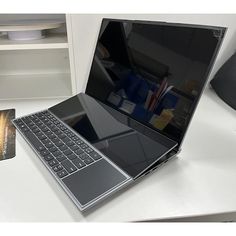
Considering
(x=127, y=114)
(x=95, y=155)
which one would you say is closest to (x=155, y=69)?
(x=127, y=114)

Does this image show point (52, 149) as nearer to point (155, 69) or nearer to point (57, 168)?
point (57, 168)

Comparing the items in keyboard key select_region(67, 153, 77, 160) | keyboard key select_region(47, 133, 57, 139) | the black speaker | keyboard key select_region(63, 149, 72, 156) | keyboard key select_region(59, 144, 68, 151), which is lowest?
keyboard key select_region(67, 153, 77, 160)

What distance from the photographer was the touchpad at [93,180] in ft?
1.44

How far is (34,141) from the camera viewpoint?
23.6 inches

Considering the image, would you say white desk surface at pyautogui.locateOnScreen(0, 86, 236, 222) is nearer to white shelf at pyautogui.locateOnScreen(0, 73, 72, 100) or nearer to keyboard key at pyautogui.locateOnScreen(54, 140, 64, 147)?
keyboard key at pyautogui.locateOnScreen(54, 140, 64, 147)

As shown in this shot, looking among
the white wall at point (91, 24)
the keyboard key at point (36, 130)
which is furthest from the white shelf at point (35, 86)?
the keyboard key at point (36, 130)

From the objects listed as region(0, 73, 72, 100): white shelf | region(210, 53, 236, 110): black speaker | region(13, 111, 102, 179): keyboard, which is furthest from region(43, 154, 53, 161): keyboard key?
region(210, 53, 236, 110): black speaker

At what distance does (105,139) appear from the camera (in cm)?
59

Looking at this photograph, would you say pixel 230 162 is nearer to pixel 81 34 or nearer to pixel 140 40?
pixel 140 40

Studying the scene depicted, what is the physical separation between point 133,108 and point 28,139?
11.1 inches

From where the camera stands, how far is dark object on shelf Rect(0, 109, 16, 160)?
59 cm

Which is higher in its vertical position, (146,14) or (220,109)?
(146,14)
